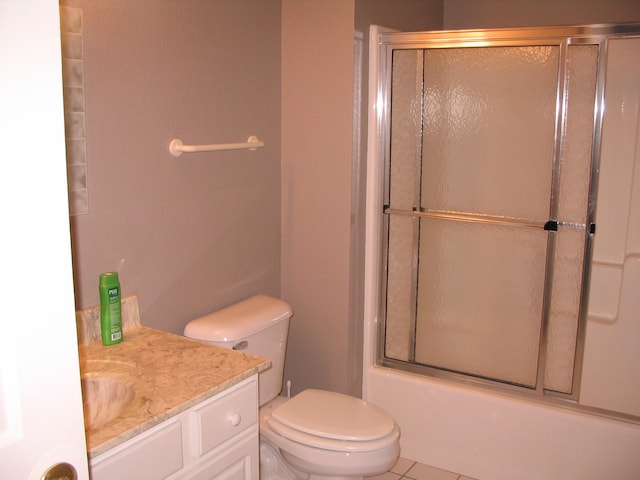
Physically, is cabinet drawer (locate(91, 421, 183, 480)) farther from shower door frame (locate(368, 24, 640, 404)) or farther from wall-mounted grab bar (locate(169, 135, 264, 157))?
shower door frame (locate(368, 24, 640, 404))

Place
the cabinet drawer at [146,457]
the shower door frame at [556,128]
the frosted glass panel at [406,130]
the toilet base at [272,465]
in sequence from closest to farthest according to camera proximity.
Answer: the cabinet drawer at [146,457] → the shower door frame at [556,128] → the toilet base at [272,465] → the frosted glass panel at [406,130]

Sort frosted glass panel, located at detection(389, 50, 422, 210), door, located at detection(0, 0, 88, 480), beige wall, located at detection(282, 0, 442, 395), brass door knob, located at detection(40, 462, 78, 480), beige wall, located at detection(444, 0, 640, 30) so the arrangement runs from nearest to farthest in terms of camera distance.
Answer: door, located at detection(0, 0, 88, 480)
brass door knob, located at detection(40, 462, 78, 480)
beige wall, located at detection(282, 0, 442, 395)
frosted glass panel, located at detection(389, 50, 422, 210)
beige wall, located at detection(444, 0, 640, 30)

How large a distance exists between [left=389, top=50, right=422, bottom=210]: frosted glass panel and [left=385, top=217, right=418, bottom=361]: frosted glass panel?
11 cm

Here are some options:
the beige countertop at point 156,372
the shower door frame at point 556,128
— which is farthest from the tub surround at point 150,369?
the shower door frame at point 556,128

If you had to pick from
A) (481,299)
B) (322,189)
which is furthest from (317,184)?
(481,299)

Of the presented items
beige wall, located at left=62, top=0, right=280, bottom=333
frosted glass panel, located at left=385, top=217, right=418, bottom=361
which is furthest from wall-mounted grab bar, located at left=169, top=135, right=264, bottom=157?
frosted glass panel, located at left=385, top=217, right=418, bottom=361

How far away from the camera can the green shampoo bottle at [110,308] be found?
6.48 feet

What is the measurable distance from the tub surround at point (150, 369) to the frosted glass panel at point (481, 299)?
118cm

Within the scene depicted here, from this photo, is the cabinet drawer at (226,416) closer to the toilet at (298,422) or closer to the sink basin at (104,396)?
the sink basin at (104,396)

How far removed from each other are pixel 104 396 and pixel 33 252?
112 centimetres

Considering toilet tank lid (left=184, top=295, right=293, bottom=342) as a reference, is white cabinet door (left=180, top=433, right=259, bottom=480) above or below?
below

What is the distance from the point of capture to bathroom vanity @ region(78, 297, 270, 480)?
1.54 metres

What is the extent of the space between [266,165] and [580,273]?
1309mm

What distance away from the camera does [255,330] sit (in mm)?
2377
